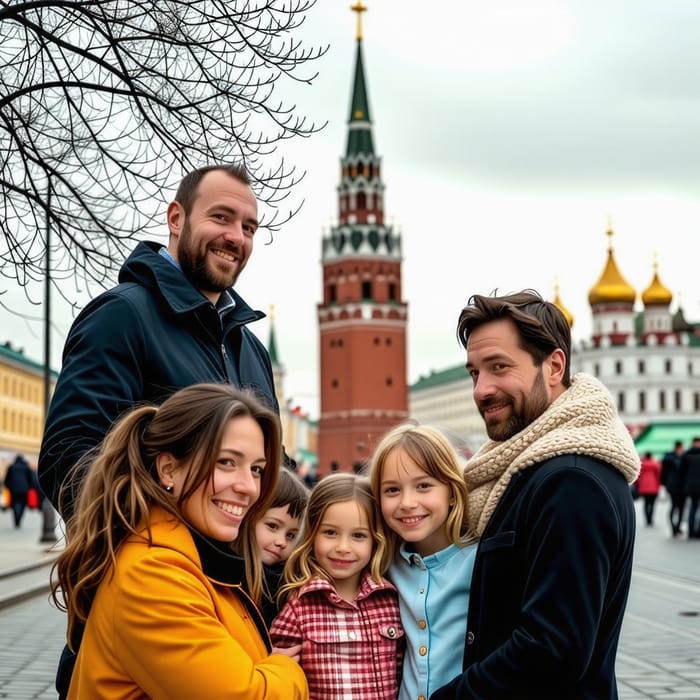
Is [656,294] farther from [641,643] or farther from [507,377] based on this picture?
[507,377]

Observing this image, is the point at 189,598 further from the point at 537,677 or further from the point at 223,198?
the point at 223,198

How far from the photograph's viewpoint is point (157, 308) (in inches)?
125

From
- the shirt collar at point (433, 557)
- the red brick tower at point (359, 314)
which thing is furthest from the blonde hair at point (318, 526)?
the red brick tower at point (359, 314)

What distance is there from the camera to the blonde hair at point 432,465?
3.07 m

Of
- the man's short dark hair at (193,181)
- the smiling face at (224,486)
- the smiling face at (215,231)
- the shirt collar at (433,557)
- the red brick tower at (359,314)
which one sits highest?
the red brick tower at (359,314)

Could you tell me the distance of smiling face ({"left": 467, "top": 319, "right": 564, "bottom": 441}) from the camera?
2.91 metres

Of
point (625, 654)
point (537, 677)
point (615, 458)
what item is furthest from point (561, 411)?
point (625, 654)

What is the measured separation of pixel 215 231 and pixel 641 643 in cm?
631

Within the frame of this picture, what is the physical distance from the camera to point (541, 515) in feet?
8.66

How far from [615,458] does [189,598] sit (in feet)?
3.64

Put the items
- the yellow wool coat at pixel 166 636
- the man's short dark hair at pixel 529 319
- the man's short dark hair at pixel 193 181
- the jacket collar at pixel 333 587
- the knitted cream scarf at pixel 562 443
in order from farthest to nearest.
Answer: the man's short dark hair at pixel 193 181, the jacket collar at pixel 333 587, the man's short dark hair at pixel 529 319, the knitted cream scarf at pixel 562 443, the yellow wool coat at pixel 166 636

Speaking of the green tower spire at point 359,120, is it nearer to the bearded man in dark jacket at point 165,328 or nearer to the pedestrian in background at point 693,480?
the pedestrian in background at point 693,480

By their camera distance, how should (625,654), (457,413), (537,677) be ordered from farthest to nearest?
(457,413)
(625,654)
(537,677)

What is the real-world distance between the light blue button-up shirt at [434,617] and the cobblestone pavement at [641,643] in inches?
147
